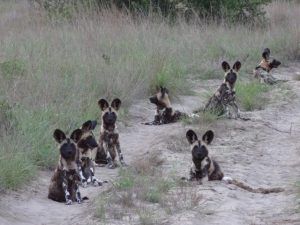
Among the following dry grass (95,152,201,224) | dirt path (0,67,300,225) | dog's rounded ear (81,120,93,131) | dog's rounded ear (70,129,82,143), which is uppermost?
dog's rounded ear (70,129,82,143)

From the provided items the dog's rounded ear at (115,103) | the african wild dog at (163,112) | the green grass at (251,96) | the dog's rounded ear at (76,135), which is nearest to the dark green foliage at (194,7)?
the green grass at (251,96)

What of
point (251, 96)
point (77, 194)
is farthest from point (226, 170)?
point (251, 96)

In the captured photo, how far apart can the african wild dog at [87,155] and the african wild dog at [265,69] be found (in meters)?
6.33

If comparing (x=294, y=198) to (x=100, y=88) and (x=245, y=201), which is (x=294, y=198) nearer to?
(x=245, y=201)

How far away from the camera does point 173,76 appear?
12273 mm

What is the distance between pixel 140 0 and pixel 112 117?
30.2 ft

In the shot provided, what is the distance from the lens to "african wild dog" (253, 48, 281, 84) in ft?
45.1

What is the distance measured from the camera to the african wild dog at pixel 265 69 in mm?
13760

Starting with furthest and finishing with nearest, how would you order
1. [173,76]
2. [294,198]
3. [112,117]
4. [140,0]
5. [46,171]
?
[140,0]
[173,76]
[112,117]
[46,171]
[294,198]

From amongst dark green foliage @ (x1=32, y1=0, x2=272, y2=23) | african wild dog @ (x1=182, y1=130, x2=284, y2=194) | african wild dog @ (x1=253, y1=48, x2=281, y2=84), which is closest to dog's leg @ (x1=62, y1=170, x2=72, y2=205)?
african wild dog @ (x1=182, y1=130, x2=284, y2=194)

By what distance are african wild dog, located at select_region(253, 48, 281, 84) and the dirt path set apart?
1.69 meters

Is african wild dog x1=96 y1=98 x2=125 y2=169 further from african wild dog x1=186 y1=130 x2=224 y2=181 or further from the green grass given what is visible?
the green grass

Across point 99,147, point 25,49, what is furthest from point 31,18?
point 99,147

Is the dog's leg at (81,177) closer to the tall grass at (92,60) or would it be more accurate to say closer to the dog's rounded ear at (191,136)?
the tall grass at (92,60)
